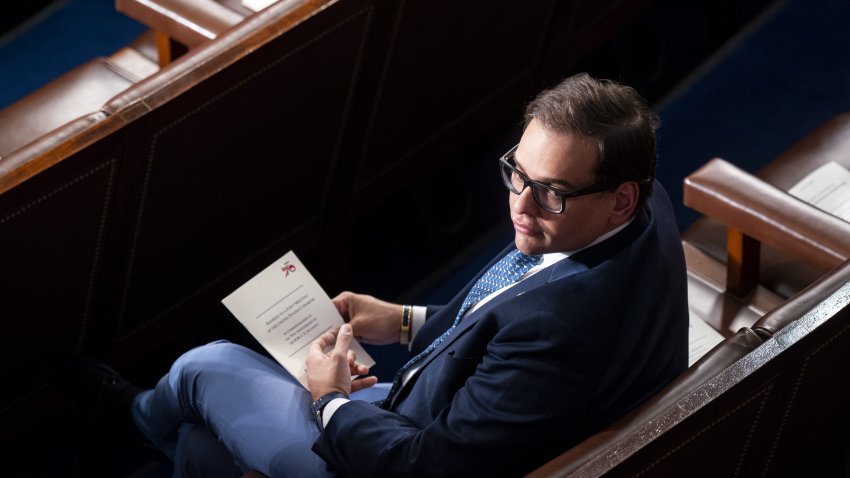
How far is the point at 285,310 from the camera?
67.4 inches

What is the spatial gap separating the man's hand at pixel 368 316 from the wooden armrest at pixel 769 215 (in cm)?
56

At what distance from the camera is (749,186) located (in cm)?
Answer: 195

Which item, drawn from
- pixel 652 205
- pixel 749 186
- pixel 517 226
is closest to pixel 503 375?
pixel 517 226

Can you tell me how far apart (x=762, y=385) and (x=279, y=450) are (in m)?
0.67

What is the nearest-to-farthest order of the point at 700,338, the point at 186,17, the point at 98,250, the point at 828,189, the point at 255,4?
the point at 98,250, the point at 700,338, the point at 828,189, the point at 186,17, the point at 255,4

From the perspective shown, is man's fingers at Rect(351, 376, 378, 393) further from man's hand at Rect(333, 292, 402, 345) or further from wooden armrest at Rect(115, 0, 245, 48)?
wooden armrest at Rect(115, 0, 245, 48)

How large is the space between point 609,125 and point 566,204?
107 mm

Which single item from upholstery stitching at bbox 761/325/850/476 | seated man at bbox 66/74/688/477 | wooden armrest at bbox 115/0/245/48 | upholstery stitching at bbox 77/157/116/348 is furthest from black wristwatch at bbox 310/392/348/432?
wooden armrest at bbox 115/0/245/48

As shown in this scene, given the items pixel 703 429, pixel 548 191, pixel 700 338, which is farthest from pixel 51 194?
pixel 700 338

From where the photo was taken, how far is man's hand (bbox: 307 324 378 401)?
1.62m

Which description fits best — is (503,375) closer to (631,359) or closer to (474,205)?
(631,359)

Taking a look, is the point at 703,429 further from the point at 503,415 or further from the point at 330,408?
the point at 330,408

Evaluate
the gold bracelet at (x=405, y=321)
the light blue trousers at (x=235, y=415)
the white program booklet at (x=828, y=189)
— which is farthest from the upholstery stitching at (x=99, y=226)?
the white program booklet at (x=828, y=189)

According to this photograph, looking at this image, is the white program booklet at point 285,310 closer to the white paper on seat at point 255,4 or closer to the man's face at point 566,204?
the man's face at point 566,204
